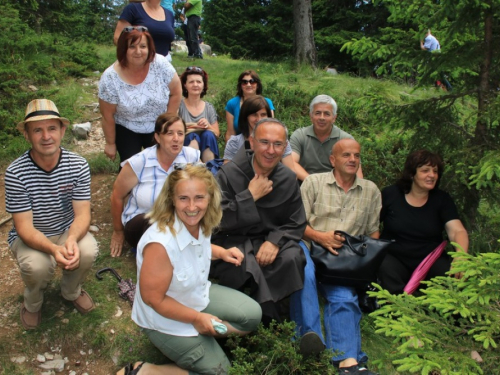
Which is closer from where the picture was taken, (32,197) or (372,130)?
(32,197)

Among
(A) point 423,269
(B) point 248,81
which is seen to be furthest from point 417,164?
(B) point 248,81

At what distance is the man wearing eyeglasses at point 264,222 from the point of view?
3529 mm

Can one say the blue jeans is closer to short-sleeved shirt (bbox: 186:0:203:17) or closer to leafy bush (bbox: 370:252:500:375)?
leafy bush (bbox: 370:252:500:375)

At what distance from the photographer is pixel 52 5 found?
11836mm

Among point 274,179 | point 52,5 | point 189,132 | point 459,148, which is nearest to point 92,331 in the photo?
point 274,179

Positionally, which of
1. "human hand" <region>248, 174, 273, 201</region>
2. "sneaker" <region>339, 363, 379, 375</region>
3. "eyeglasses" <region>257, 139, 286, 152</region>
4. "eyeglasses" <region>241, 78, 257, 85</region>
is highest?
"eyeglasses" <region>241, 78, 257, 85</region>

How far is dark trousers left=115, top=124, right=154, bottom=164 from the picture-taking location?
4.67 m

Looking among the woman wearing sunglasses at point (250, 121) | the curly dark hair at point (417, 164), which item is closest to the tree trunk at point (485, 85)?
the curly dark hair at point (417, 164)

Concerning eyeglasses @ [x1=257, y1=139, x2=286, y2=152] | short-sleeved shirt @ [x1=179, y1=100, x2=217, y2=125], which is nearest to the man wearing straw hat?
eyeglasses @ [x1=257, y1=139, x2=286, y2=152]

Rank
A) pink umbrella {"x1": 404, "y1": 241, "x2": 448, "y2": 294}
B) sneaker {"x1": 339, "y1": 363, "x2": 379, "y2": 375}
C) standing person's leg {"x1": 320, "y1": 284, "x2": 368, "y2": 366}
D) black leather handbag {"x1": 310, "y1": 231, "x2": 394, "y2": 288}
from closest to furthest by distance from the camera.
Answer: sneaker {"x1": 339, "y1": 363, "x2": 379, "y2": 375} → standing person's leg {"x1": 320, "y1": 284, "x2": 368, "y2": 366} → black leather handbag {"x1": 310, "y1": 231, "x2": 394, "y2": 288} → pink umbrella {"x1": 404, "y1": 241, "x2": 448, "y2": 294}

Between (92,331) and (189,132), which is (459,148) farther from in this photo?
(92,331)

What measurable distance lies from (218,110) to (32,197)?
4.80 meters

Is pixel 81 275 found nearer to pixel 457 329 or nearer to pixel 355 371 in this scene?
pixel 355 371

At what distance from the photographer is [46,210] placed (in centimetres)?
348
